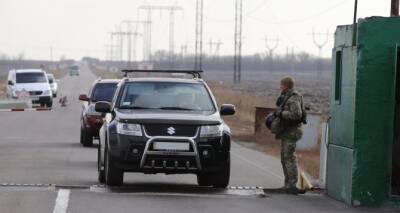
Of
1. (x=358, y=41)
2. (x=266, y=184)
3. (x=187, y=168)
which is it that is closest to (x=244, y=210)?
(x=187, y=168)

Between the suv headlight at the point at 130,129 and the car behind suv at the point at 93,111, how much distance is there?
32.5 feet

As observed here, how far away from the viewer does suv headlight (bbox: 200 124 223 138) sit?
14.1 m

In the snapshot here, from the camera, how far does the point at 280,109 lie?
1434 cm

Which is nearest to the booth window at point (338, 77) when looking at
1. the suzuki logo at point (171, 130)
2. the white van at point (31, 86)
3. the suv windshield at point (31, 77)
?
the suzuki logo at point (171, 130)

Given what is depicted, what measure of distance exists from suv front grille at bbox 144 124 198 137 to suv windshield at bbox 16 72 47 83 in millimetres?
37460

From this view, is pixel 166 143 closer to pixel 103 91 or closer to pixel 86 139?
pixel 86 139

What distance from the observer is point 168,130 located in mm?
14039

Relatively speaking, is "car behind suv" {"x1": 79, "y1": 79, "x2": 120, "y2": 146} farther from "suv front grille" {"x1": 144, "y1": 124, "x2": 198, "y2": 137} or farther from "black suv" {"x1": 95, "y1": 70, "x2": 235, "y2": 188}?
"suv front grille" {"x1": 144, "y1": 124, "x2": 198, "y2": 137}

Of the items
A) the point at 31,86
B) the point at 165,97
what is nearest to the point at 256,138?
the point at 165,97

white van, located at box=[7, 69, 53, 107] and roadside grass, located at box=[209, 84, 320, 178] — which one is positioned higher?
white van, located at box=[7, 69, 53, 107]

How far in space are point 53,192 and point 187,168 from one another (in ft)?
6.46

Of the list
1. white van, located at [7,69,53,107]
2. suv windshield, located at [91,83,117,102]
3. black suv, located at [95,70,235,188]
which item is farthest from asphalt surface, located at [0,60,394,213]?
white van, located at [7,69,53,107]

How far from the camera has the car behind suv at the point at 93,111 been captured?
24000 mm

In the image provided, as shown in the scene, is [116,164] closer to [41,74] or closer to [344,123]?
[344,123]
